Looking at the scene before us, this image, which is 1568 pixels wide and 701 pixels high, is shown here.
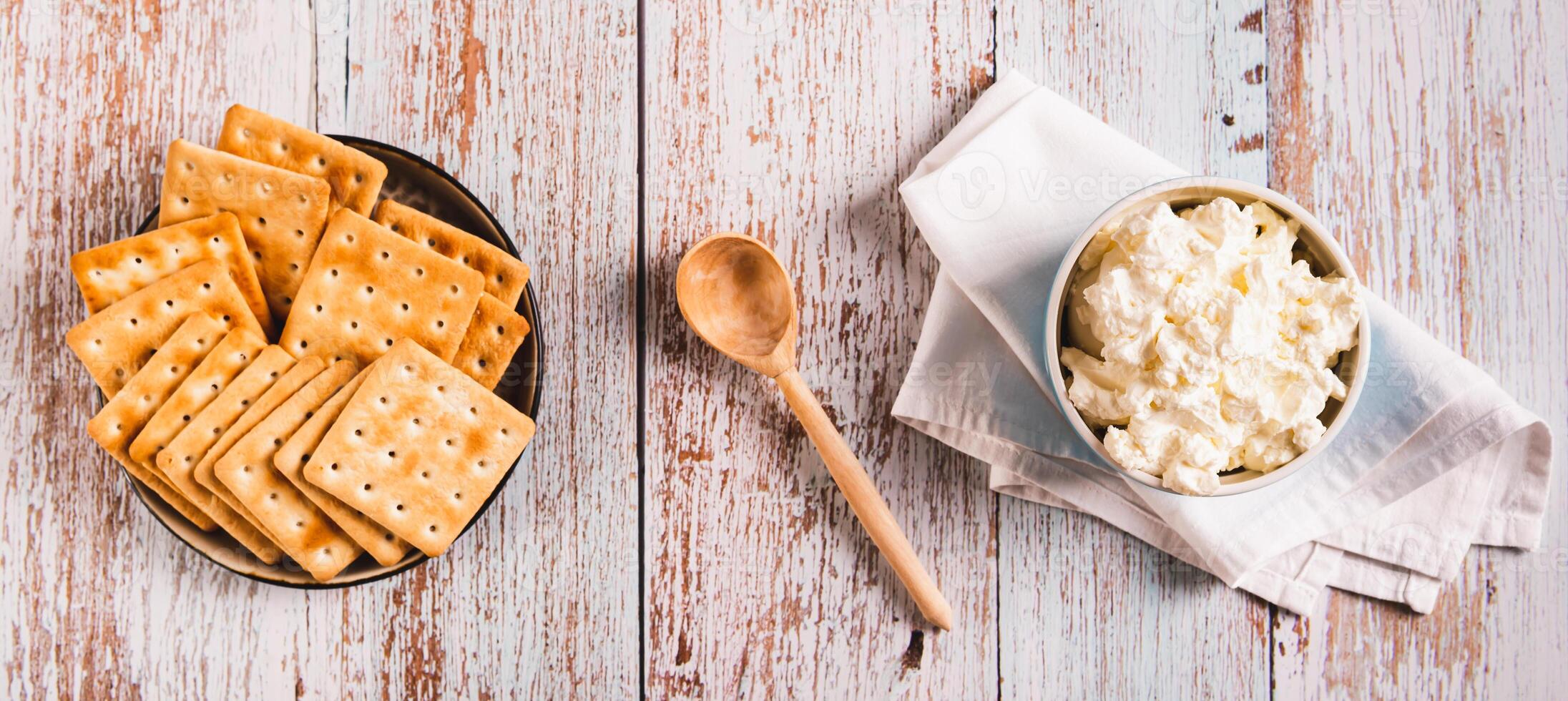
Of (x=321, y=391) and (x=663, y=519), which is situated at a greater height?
(x=321, y=391)

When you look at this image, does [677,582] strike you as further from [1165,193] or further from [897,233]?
[1165,193]

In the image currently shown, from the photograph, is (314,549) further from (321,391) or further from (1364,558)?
(1364,558)

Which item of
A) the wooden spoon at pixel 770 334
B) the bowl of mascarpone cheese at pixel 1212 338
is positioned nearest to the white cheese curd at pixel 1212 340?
the bowl of mascarpone cheese at pixel 1212 338

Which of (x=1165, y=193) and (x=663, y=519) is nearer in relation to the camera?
(x=1165, y=193)

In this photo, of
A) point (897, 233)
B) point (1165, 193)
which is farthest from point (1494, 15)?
point (897, 233)

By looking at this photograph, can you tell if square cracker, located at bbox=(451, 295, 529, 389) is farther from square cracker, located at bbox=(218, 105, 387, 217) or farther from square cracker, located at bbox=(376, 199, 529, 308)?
square cracker, located at bbox=(218, 105, 387, 217)

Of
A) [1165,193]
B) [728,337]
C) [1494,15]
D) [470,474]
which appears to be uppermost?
[1494,15]

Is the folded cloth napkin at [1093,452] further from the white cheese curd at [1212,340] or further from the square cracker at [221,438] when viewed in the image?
the square cracker at [221,438]
